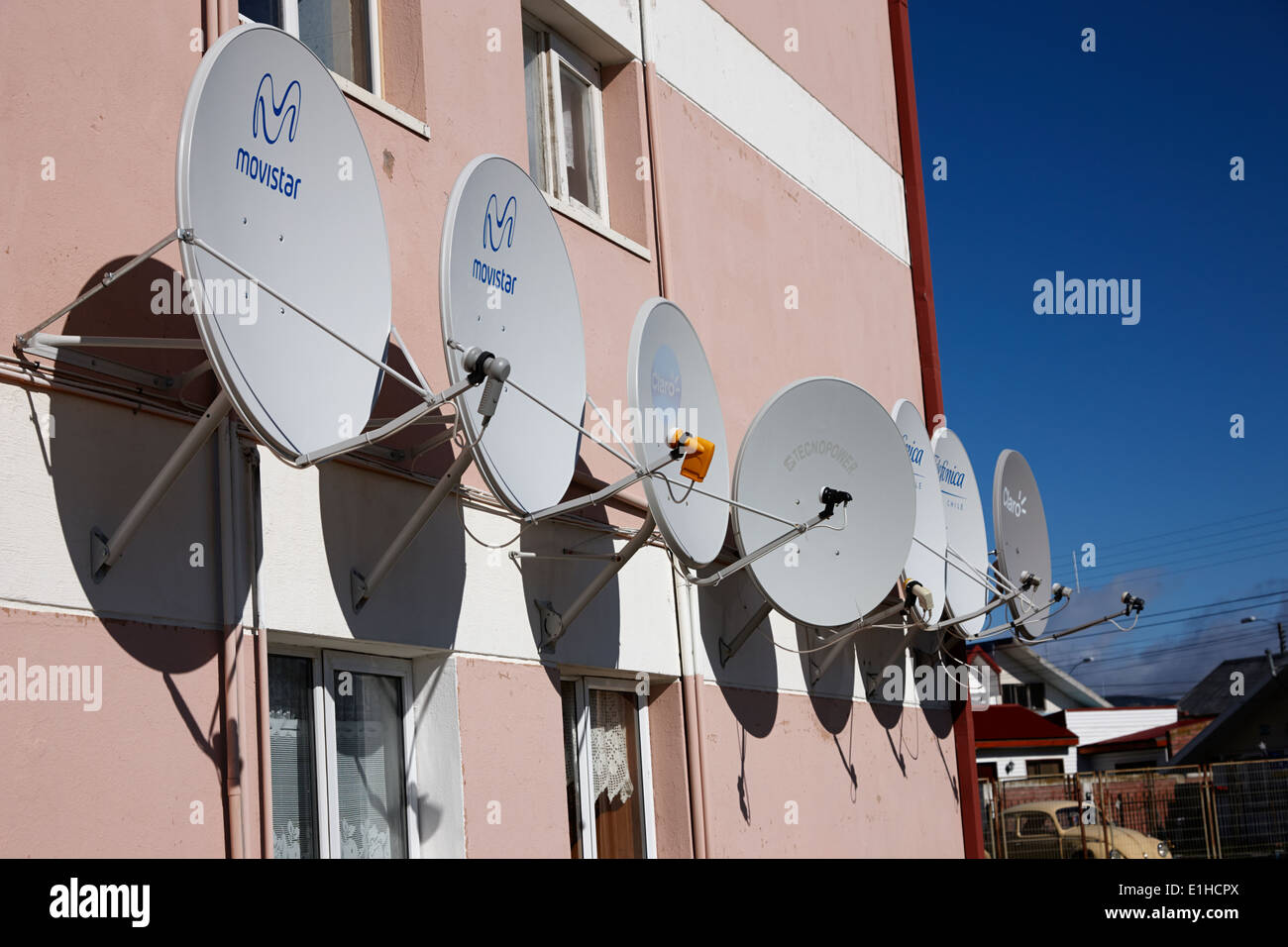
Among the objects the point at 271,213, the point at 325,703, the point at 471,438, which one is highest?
the point at 271,213

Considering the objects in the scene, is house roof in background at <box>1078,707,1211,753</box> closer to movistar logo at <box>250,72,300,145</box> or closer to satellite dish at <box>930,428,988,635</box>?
satellite dish at <box>930,428,988,635</box>

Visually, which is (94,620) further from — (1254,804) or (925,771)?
(1254,804)

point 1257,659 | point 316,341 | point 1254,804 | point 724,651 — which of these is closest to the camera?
point 316,341

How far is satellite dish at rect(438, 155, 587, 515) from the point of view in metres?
5.61

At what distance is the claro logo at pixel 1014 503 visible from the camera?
11.9 meters

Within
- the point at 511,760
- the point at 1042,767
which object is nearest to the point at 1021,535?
the point at 511,760

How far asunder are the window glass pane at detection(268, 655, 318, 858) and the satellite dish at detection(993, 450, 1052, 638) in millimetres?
7228

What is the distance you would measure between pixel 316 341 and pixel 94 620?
4.09 ft

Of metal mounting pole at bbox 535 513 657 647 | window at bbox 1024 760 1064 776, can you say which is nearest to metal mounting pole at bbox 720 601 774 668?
metal mounting pole at bbox 535 513 657 647

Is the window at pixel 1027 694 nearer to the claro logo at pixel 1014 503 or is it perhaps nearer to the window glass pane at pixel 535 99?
the claro logo at pixel 1014 503

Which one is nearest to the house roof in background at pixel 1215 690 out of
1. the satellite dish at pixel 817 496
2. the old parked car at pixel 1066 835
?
the old parked car at pixel 1066 835
